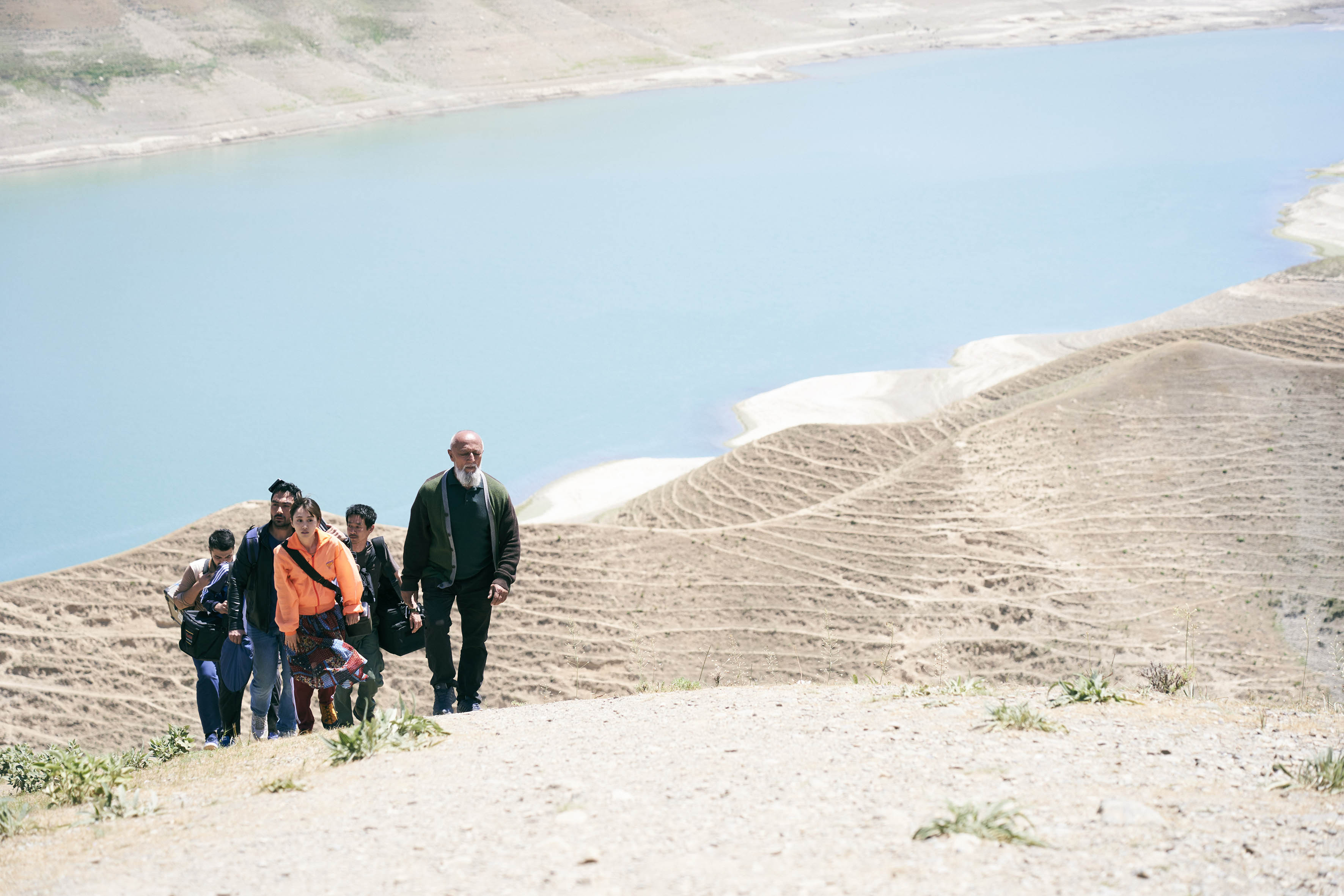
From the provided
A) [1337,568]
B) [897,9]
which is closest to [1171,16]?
[897,9]

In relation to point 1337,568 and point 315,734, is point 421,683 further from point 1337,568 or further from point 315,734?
point 1337,568

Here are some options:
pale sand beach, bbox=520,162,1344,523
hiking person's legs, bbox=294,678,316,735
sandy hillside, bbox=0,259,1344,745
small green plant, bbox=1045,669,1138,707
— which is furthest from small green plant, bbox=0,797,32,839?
pale sand beach, bbox=520,162,1344,523

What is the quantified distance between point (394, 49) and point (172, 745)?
54.8 metres

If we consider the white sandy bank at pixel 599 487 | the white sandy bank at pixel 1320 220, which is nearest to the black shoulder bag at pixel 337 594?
the white sandy bank at pixel 599 487

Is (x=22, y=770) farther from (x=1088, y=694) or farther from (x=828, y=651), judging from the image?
(x=828, y=651)

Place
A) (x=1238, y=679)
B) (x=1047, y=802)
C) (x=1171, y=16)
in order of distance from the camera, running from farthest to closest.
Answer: (x=1171, y=16)
(x=1238, y=679)
(x=1047, y=802)

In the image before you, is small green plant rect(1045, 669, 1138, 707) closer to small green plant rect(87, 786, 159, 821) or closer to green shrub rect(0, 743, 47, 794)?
small green plant rect(87, 786, 159, 821)

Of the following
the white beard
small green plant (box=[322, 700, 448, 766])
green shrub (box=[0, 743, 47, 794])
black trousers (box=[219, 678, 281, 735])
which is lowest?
green shrub (box=[0, 743, 47, 794])

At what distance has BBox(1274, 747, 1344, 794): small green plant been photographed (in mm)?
4352

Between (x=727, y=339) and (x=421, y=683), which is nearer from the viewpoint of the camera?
(x=421, y=683)

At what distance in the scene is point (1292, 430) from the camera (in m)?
13.1

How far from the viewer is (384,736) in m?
5.20

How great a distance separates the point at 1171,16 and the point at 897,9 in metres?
18.3

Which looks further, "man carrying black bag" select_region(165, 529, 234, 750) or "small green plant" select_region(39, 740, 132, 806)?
"man carrying black bag" select_region(165, 529, 234, 750)
